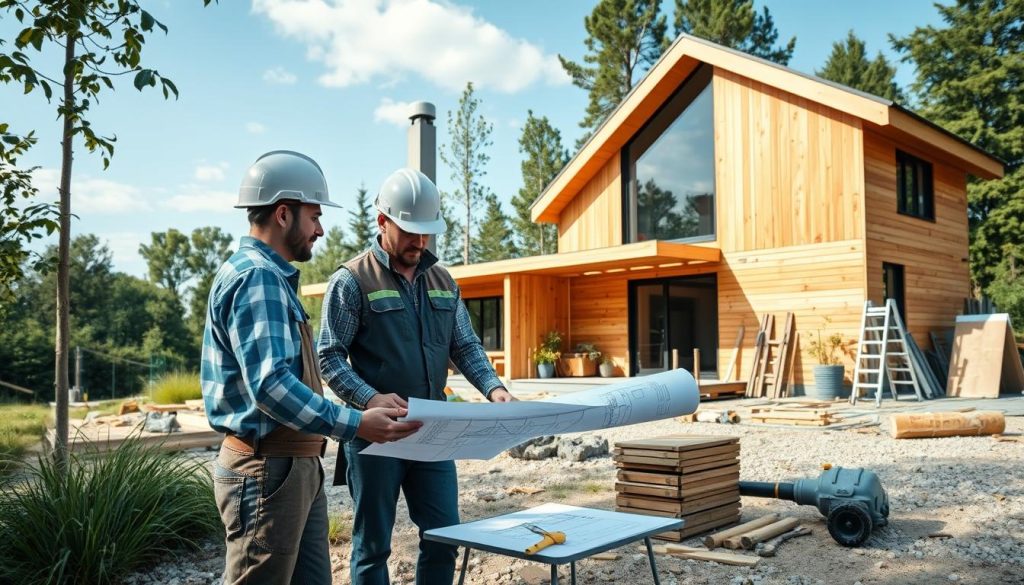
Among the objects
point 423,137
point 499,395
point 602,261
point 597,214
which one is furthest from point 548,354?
point 499,395

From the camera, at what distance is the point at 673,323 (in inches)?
641

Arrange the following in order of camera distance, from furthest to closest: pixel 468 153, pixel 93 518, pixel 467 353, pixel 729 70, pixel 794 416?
pixel 468 153 < pixel 729 70 < pixel 794 416 < pixel 93 518 < pixel 467 353

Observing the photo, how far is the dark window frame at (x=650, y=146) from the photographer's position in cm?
1584

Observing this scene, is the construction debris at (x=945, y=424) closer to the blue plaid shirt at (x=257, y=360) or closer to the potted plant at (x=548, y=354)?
the blue plaid shirt at (x=257, y=360)

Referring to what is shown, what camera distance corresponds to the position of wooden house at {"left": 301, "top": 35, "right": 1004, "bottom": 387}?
13570 mm

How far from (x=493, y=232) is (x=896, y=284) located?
80.4ft

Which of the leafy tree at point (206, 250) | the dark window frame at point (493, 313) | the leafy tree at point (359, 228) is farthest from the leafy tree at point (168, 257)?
the dark window frame at point (493, 313)

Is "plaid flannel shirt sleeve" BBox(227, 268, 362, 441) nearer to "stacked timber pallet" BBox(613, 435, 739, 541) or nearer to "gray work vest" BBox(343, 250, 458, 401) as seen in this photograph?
"gray work vest" BBox(343, 250, 458, 401)

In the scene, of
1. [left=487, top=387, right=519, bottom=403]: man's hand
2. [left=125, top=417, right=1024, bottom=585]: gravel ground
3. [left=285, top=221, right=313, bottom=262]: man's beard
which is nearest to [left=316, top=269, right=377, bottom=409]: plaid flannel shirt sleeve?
[left=487, top=387, right=519, bottom=403]: man's hand

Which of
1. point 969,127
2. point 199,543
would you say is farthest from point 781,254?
point 969,127

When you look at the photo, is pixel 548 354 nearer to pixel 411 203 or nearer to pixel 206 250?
pixel 411 203

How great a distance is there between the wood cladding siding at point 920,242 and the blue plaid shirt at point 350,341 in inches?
459

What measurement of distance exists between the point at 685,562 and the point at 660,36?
3059cm

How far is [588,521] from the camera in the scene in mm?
2598
